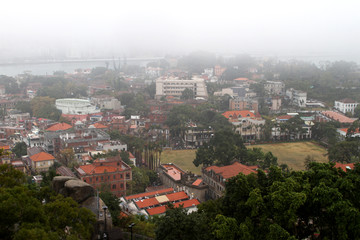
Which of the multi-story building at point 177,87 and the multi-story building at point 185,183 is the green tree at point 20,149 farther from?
the multi-story building at point 177,87

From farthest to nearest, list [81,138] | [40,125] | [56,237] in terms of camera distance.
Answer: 1. [40,125]
2. [81,138]
3. [56,237]

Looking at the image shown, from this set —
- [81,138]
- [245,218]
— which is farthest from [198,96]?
[245,218]

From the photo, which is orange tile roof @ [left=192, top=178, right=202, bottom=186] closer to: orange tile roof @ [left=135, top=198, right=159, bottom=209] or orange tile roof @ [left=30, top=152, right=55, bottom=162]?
orange tile roof @ [left=135, top=198, right=159, bottom=209]

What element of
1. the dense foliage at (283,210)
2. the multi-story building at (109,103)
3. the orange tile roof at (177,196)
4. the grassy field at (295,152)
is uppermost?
the dense foliage at (283,210)

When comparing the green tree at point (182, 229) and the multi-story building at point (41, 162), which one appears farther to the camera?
the multi-story building at point (41, 162)

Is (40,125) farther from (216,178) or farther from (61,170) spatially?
(216,178)

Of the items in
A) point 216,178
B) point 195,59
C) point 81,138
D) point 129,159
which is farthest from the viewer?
point 195,59

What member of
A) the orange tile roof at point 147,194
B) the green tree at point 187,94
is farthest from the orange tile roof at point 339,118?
the orange tile roof at point 147,194

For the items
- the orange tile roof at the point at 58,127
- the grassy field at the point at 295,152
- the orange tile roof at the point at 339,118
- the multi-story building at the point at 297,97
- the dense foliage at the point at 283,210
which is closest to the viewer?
the dense foliage at the point at 283,210
